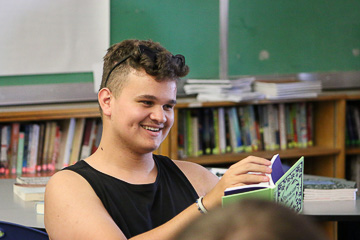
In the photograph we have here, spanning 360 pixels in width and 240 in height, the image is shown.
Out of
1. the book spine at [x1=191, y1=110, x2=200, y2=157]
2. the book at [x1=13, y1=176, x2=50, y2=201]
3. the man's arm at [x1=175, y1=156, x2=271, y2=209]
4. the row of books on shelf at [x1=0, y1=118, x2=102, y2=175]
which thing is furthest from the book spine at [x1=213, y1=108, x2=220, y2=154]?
the man's arm at [x1=175, y1=156, x2=271, y2=209]

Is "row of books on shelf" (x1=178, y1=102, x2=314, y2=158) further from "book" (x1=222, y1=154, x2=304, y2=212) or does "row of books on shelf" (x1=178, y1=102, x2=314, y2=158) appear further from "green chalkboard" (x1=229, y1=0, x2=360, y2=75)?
"book" (x1=222, y1=154, x2=304, y2=212)

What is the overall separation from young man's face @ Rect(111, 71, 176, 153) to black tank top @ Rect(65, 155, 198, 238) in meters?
0.12

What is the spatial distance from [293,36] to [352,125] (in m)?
0.84

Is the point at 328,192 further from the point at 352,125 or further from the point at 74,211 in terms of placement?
the point at 352,125

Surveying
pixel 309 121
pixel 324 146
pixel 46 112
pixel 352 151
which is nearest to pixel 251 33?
pixel 309 121

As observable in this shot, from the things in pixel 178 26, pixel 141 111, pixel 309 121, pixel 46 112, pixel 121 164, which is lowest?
pixel 309 121

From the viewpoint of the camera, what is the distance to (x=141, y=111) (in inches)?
64.0

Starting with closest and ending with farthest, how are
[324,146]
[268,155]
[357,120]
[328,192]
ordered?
[328,192]
[268,155]
[324,146]
[357,120]

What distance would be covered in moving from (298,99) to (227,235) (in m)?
3.64

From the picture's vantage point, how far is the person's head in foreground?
1.38ft

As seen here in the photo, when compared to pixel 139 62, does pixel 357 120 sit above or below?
below

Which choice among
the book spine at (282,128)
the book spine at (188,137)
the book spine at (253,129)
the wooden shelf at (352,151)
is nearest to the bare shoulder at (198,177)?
the book spine at (188,137)

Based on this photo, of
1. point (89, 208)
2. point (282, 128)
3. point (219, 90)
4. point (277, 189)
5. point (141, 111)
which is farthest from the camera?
point (282, 128)

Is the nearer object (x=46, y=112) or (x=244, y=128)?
(x=46, y=112)
